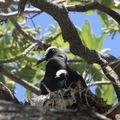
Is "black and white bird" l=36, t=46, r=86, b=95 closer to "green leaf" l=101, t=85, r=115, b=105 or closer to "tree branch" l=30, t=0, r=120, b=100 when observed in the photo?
"tree branch" l=30, t=0, r=120, b=100

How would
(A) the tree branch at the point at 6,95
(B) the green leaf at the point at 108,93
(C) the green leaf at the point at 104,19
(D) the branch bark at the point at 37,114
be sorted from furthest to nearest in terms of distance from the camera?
(C) the green leaf at the point at 104,19, (B) the green leaf at the point at 108,93, (A) the tree branch at the point at 6,95, (D) the branch bark at the point at 37,114

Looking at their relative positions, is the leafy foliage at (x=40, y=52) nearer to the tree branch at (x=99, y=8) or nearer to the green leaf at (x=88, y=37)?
the green leaf at (x=88, y=37)

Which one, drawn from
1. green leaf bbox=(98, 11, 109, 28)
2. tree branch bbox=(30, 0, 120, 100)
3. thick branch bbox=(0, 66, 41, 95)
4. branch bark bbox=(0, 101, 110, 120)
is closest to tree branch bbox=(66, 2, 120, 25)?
tree branch bbox=(30, 0, 120, 100)

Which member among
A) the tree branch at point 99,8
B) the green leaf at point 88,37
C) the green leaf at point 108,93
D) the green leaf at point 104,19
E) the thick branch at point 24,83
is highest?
the green leaf at point 104,19

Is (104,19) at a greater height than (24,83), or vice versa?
(104,19)

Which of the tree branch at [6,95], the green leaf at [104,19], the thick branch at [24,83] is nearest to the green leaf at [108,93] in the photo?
the thick branch at [24,83]

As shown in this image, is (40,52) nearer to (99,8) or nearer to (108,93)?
(108,93)

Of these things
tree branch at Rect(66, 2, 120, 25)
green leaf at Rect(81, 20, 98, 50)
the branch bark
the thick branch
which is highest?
green leaf at Rect(81, 20, 98, 50)

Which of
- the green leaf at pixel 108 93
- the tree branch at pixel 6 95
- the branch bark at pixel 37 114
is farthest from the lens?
the green leaf at pixel 108 93

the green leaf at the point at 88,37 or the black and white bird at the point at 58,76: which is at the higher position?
the green leaf at the point at 88,37

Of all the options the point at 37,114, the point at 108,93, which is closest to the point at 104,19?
the point at 108,93

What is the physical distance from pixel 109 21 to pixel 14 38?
1.10 m

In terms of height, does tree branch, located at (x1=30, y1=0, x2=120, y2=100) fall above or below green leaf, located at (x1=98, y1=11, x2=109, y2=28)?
below

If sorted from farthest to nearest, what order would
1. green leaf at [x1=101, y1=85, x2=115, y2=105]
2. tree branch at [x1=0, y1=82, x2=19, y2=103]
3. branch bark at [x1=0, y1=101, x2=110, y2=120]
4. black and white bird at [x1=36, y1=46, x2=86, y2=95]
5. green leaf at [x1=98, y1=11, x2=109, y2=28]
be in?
green leaf at [x1=98, y1=11, x2=109, y2=28], green leaf at [x1=101, y1=85, x2=115, y2=105], black and white bird at [x1=36, y1=46, x2=86, y2=95], tree branch at [x1=0, y1=82, x2=19, y2=103], branch bark at [x1=0, y1=101, x2=110, y2=120]
